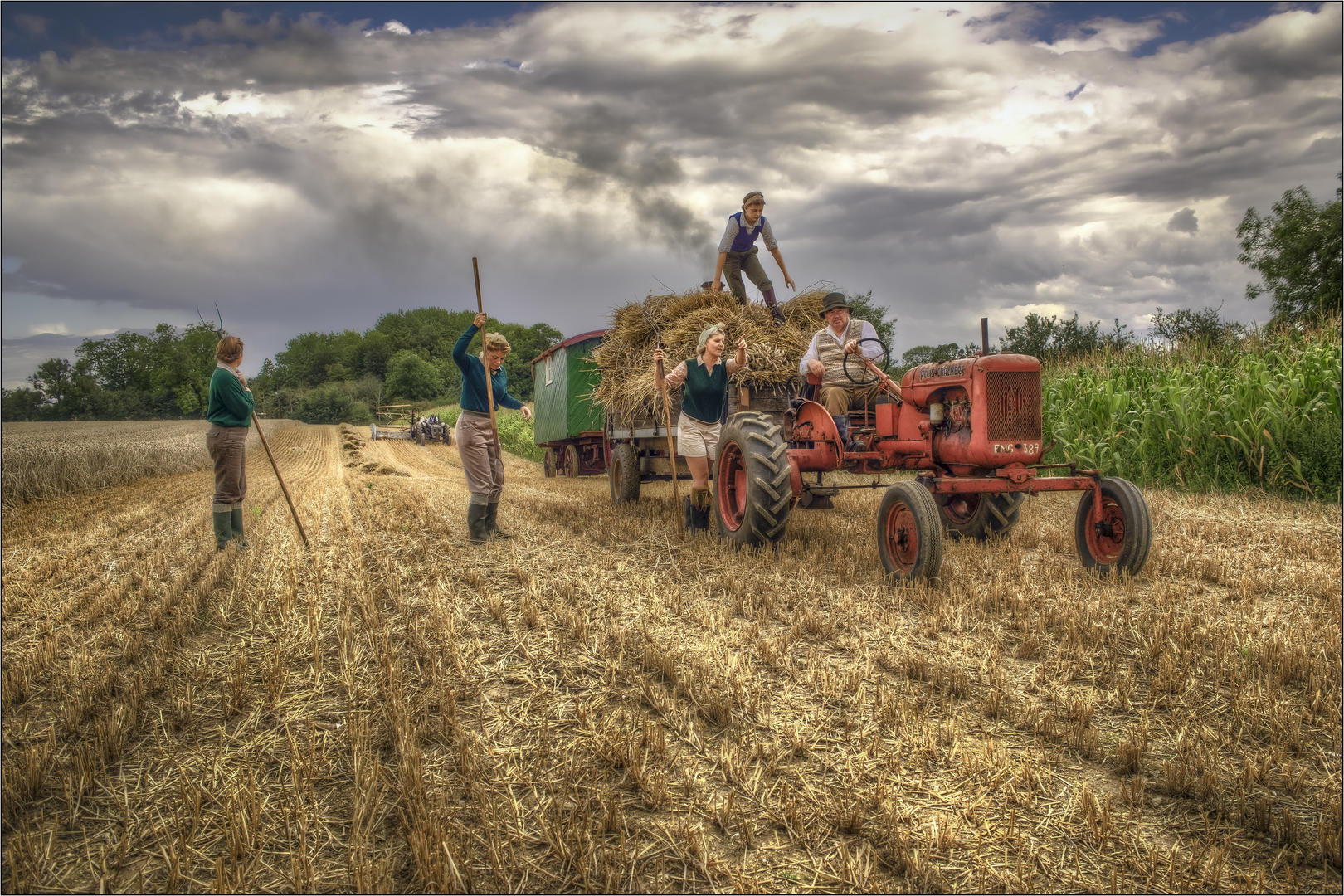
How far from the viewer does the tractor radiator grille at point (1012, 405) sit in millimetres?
4781

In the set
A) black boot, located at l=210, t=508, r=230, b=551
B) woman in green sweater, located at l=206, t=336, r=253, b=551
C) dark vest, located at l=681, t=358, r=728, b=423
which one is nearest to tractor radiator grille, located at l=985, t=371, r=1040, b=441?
dark vest, located at l=681, t=358, r=728, b=423

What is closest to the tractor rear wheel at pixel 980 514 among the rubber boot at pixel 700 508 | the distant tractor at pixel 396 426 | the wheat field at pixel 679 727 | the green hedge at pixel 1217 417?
the wheat field at pixel 679 727

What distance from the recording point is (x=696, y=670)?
125 inches

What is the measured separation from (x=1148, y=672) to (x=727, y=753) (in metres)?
2.07

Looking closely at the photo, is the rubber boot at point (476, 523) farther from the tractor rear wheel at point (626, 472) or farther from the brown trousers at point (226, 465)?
the tractor rear wheel at point (626, 472)

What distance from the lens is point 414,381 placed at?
59.5 m

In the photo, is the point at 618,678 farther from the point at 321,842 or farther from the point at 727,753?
the point at 321,842

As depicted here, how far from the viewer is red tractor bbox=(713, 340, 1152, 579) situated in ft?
15.3

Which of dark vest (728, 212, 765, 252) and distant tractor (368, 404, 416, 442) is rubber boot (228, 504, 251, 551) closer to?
dark vest (728, 212, 765, 252)

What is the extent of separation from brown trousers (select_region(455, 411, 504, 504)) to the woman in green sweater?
180 centimetres

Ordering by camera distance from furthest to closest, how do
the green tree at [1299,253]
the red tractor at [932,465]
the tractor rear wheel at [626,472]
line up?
the green tree at [1299,253], the tractor rear wheel at [626,472], the red tractor at [932,465]

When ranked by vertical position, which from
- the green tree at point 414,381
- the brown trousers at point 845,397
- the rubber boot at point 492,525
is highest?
the green tree at point 414,381

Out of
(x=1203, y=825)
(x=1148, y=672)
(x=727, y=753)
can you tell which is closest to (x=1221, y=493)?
(x=1148, y=672)

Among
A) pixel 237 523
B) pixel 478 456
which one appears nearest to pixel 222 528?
pixel 237 523
